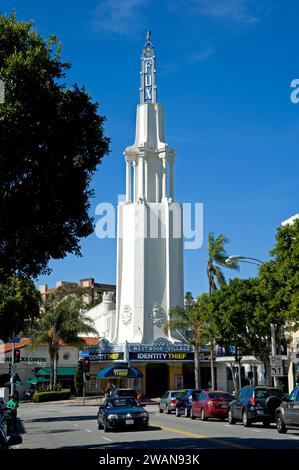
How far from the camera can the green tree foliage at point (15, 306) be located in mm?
45125

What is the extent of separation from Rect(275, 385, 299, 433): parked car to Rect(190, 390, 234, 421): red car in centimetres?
829

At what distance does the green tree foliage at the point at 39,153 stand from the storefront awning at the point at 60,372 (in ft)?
181

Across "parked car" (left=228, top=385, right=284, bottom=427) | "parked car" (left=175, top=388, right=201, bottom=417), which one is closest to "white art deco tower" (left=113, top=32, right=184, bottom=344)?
"parked car" (left=175, top=388, right=201, bottom=417)

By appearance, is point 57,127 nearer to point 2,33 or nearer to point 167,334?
point 2,33

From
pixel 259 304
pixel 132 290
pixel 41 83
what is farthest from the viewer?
pixel 132 290

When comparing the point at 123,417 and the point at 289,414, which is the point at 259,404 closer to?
the point at 289,414

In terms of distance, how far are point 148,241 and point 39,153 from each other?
54096 millimetres

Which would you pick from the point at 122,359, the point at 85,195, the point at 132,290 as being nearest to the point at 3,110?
the point at 85,195

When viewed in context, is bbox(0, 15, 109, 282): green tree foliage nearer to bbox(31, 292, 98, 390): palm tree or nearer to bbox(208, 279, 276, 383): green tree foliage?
bbox(208, 279, 276, 383): green tree foliage

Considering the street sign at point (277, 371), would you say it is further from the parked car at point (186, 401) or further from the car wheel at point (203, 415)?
the parked car at point (186, 401)

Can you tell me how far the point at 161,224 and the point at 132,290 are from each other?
7.91 metres

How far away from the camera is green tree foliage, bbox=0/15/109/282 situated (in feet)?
49.1

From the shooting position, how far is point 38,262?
16969mm
